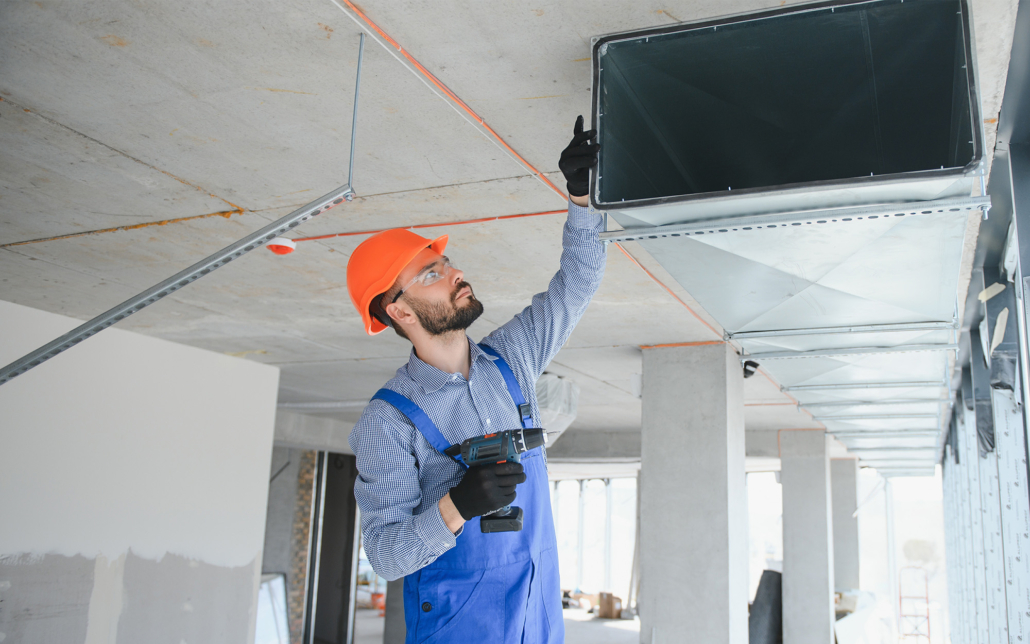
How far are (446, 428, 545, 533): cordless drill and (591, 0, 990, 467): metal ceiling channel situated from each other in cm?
59

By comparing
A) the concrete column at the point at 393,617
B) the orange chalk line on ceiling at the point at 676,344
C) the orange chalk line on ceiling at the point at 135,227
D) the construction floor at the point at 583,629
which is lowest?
the construction floor at the point at 583,629

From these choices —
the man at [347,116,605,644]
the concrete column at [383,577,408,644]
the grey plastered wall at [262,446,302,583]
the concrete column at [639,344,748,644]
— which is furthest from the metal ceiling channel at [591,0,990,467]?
the grey plastered wall at [262,446,302,583]

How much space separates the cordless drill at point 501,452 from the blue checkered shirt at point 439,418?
111mm

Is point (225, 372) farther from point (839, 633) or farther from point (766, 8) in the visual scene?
point (839, 633)

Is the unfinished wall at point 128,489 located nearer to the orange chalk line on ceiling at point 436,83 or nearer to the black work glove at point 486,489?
the orange chalk line on ceiling at point 436,83

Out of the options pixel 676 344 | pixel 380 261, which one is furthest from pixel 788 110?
pixel 676 344

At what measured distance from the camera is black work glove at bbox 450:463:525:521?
159cm

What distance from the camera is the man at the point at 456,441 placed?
1.70 metres

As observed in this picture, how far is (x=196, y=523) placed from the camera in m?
5.48

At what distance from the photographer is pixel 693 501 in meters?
5.12

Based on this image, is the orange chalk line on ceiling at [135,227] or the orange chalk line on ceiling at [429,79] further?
the orange chalk line on ceiling at [135,227]

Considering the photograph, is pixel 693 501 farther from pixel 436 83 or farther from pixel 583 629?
pixel 583 629

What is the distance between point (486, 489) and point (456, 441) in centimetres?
30

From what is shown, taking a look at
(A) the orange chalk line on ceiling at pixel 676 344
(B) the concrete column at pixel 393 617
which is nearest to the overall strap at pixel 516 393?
(A) the orange chalk line on ceiling at pixel 676 344
